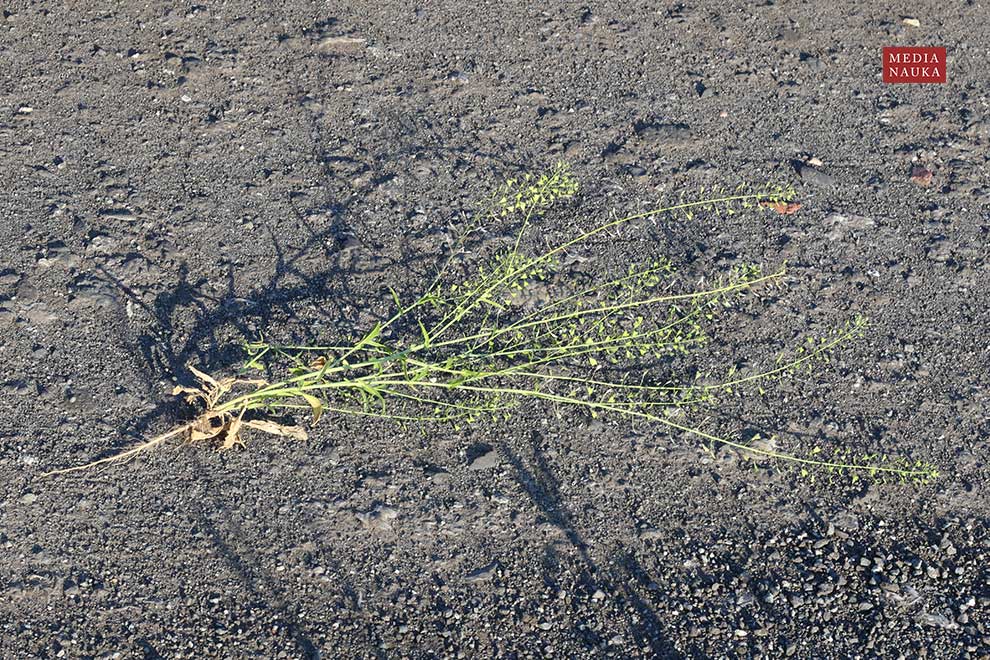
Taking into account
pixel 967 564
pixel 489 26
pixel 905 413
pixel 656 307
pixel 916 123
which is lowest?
pixel 967 564

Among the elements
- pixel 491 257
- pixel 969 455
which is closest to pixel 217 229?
pixel 491 257

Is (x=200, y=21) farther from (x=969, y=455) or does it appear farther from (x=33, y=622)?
(x=969, y=455)

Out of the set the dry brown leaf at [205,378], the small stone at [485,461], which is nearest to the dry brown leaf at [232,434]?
the dry brown leaf at [205,378]

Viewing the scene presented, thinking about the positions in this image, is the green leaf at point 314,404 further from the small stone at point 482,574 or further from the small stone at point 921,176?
the small stone at point 921,176

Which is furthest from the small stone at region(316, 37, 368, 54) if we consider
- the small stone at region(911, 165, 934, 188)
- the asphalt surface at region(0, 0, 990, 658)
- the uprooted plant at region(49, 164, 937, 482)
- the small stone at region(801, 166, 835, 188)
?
the small stone at region(911, 165, 934, 188)

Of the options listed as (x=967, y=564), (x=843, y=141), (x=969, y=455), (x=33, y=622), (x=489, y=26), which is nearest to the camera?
(x=33, y=622)

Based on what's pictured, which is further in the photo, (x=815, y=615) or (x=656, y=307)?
(x=656, y=307)
